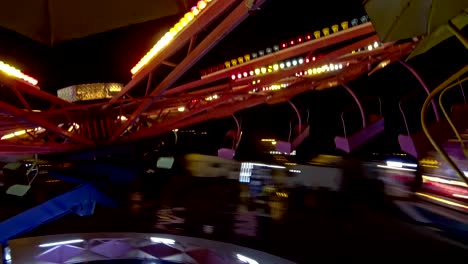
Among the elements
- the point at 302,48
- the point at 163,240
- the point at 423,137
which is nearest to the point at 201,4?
the point at 302,48

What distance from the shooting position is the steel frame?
109 inches

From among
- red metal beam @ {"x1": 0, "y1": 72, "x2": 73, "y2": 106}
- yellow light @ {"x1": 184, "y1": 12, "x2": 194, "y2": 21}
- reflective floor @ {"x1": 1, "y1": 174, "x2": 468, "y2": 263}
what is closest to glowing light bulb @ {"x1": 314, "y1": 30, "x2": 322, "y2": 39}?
yellow light @ {"x1": 184, "y1": 12, "x2": 194, "y2": 21}

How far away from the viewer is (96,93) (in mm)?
5699

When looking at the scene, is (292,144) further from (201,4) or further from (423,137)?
(201,4)

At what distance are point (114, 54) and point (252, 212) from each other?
403cm

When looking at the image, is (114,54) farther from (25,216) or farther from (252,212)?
(252,212)

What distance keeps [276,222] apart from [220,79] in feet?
11.5

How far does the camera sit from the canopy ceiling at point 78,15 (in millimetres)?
3684

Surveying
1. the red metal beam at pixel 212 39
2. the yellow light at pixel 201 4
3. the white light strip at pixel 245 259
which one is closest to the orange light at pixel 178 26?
the yellow light at pixel 201 4

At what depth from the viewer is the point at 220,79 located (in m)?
4.58

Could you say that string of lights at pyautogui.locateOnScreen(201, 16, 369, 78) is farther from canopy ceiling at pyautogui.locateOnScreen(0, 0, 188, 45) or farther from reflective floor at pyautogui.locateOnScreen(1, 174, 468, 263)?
reflective floor at pyautogui.locateOnScreen(1, 174, 468, 263)

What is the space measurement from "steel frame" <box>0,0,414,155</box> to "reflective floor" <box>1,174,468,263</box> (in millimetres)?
1062

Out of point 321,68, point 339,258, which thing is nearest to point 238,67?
point 321,68

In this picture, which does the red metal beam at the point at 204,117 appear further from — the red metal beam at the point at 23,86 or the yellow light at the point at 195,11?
the yellow light at the point at 195,11
